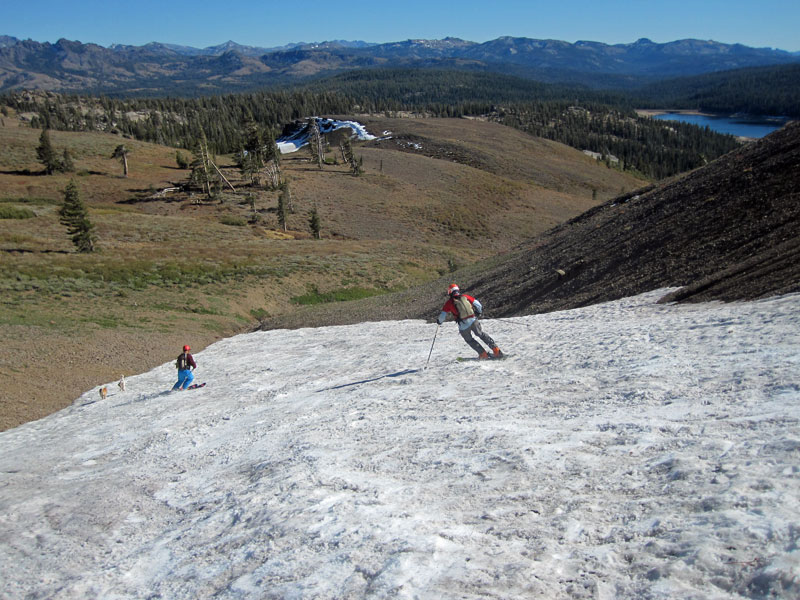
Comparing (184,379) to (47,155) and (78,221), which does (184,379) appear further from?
(47,155)

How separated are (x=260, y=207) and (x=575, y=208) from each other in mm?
61613

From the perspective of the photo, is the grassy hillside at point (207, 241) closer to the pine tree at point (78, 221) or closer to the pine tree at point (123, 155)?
the pine tree at point (123, 155)

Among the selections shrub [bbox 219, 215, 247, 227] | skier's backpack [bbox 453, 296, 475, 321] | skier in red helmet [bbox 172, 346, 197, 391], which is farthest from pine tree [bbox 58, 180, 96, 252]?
skier's backpack [bbox 453, 296, 475, 321]

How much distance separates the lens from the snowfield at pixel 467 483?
234 inches

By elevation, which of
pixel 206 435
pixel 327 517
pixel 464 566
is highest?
pixel 464 566

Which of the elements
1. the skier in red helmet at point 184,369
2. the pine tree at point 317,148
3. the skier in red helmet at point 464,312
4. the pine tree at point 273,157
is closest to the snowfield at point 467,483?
the skier in red helmet at point 464,312

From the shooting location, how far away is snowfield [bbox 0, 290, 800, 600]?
5.95 m

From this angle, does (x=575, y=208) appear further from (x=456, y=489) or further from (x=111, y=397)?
(x=456, y=489)

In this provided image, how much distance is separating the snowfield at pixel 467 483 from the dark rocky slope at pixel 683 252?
3.05 metres

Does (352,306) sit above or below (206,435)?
below

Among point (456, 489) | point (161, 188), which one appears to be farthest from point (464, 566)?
point (161, 188)

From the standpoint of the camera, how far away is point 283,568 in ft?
22.6

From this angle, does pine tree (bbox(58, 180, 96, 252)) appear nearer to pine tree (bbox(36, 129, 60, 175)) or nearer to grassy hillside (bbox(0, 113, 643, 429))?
grassy hillside (bbox(0, 113, 643, 429))

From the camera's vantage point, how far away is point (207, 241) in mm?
61812
